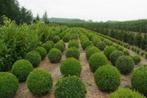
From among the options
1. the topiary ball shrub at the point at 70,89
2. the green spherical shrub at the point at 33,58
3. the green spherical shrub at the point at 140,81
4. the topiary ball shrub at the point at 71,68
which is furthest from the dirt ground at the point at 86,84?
the topiary ball shrub at the point at 70,89

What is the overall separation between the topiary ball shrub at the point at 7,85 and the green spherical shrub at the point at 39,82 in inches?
22.5

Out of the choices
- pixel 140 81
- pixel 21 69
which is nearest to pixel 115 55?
pixel 140 81

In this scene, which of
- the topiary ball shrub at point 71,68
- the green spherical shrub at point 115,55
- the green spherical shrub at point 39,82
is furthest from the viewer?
the green spherical shrub at point 115,55

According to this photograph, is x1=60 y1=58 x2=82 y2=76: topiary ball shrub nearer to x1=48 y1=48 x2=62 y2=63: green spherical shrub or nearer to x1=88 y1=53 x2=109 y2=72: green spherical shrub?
x1=88 y1=53 x2=109 y2=72: green spherical shrub

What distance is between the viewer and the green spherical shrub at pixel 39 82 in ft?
31.8

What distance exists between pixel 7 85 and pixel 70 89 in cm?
244

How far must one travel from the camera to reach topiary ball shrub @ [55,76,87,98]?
8508 mm

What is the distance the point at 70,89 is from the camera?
8.52 metres

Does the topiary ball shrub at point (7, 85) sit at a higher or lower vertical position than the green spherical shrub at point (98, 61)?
lower

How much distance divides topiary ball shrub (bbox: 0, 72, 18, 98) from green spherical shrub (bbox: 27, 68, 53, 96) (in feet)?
1.88

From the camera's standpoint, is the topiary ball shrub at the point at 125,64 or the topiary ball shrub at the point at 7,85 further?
the topiary ball shrub at the point at 125,64

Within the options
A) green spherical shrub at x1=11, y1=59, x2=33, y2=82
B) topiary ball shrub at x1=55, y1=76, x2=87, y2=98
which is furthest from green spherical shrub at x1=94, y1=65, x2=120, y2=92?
green spherical shrub at x1=11, y1=59, x2=33, y2=82

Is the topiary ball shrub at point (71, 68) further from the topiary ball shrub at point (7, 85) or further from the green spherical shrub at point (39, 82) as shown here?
the topiary ball shrub at point (7, 85)

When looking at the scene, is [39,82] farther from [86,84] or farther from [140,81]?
[140,81]
